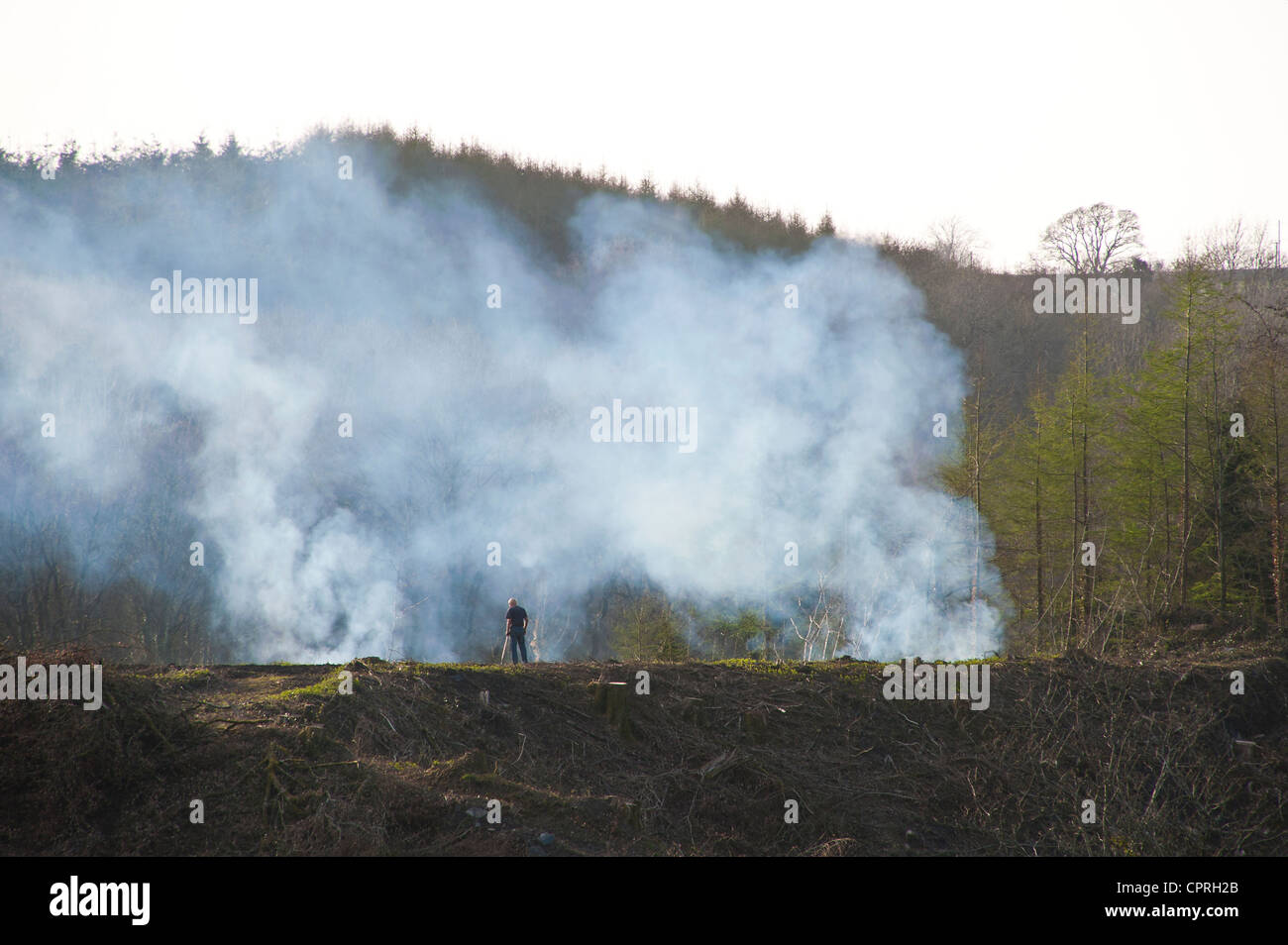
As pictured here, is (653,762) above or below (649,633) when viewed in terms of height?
above

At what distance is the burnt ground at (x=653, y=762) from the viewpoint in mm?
7812

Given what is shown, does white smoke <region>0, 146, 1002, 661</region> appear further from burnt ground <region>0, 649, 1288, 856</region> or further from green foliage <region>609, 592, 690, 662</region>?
burnt ground <region>0, 649, 1288, 856</region>

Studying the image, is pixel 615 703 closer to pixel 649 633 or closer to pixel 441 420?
pixel 649 633

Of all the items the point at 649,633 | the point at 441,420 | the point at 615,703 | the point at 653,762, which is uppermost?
the point at 441,420

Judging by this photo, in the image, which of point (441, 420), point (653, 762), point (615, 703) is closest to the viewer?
point (653, 762)

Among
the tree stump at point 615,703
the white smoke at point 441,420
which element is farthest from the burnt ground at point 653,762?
the white smoke at point 441,420

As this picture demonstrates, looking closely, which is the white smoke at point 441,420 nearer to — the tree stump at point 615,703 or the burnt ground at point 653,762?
the burnt ground at point 653,762

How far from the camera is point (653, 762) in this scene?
408 inches

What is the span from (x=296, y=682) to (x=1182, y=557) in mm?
19606

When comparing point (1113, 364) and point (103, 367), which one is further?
point (1113, 364)

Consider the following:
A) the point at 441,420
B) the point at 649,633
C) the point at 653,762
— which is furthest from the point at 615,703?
the point at 441,420

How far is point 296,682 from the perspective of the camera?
37.0 ft
